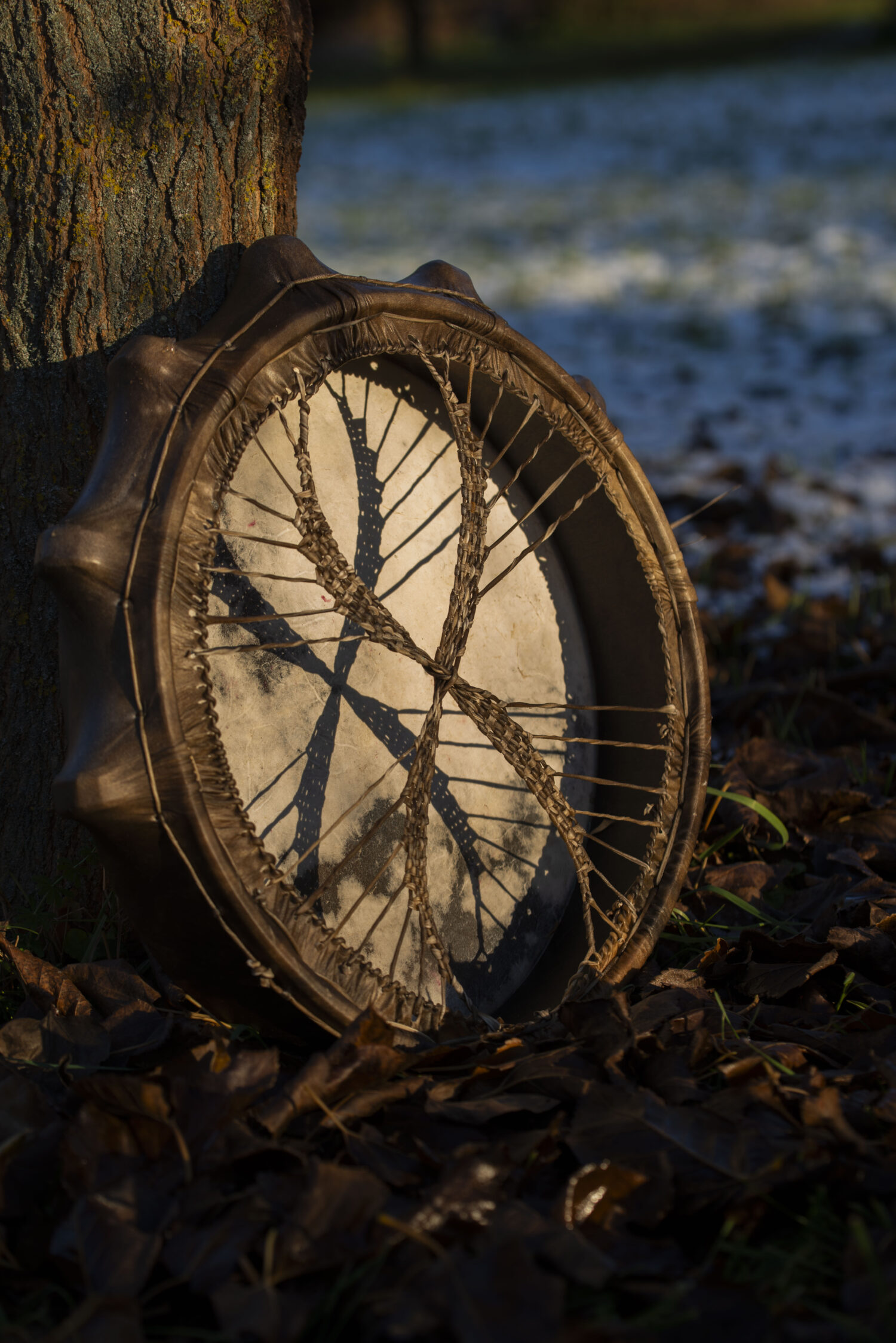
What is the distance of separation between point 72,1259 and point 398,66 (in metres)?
30.2

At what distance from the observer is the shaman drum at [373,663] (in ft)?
4.17

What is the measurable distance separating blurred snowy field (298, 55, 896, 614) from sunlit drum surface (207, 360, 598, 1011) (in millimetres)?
1663

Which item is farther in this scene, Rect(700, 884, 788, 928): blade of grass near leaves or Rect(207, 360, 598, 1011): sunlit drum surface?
Rect(700, 884, 788, 928): blade of grass near leaves

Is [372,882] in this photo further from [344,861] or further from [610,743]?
[610,743]

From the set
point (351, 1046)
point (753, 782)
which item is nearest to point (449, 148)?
point (753, 782)

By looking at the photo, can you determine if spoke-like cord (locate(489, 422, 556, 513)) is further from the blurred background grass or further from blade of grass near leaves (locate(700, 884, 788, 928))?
the blurred background grass

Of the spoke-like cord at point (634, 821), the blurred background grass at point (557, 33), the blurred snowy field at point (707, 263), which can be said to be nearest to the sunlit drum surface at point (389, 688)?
the spoke-like cord at point (634, 821)

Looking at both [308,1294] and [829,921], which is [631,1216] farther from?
[829,921]

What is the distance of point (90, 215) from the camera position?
4.99ft

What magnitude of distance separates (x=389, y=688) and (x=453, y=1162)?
27.6 inches

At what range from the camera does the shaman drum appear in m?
1.27

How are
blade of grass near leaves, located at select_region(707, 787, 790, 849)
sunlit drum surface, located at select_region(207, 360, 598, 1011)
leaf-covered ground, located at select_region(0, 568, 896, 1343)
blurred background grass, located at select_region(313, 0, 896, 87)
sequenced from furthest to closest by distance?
blurred background grass, located at select_region(313, 0, 896, 87) → blade of grass near leaves, located at select_region(707, 787, 790, 849) → sunlit drum surface, located at select_region(207, 360, 598, 1011) → leaf-covered ground, located at select_region(0, 568, 896, 1343)

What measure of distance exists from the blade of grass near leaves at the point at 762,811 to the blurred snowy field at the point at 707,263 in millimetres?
1310

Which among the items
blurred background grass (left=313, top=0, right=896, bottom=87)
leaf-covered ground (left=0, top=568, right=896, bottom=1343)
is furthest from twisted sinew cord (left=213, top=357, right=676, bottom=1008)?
blurred background grass (left=313, top=0, right=896, bottom=87)
